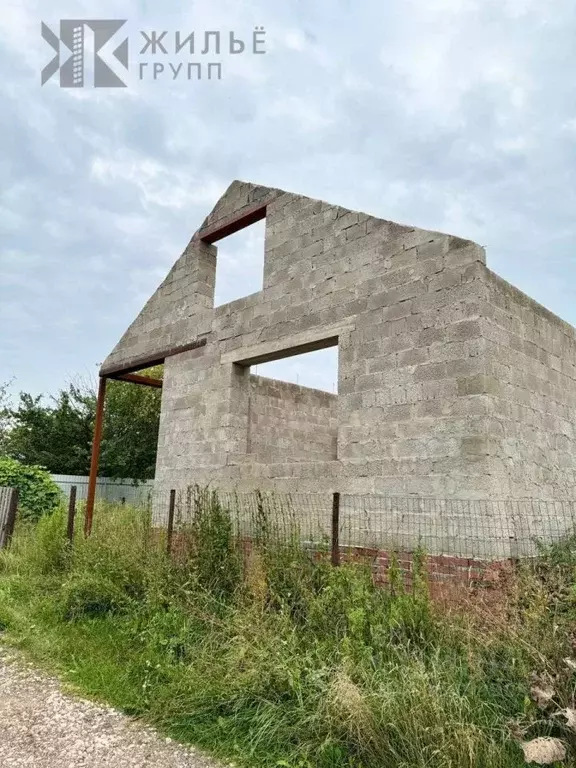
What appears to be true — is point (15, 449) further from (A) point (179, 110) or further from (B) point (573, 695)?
(B) point (573, 695)

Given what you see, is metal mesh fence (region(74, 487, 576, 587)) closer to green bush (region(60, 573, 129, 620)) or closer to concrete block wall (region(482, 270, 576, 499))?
concrete block wall (region(482, 270, 576, 499))

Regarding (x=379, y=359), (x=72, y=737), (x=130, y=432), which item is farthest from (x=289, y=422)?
(x=130, y=432)

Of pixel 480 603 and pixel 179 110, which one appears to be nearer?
pixel 480 603

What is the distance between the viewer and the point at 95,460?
9531mm

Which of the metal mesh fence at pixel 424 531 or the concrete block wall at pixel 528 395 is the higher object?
Result: the concrete block wall at pixel 528 395

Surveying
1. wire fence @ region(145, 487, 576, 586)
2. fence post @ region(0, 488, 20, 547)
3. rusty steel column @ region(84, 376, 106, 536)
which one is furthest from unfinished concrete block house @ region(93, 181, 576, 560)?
fence post @ region(0, 488, 20, 547)

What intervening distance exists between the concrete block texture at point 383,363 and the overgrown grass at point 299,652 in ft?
3.70

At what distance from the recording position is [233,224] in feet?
28.0

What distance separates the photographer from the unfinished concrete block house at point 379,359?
5219 millimetres

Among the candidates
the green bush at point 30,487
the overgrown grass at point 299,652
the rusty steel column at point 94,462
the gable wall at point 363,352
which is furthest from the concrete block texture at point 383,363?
the green bush at point 30,487

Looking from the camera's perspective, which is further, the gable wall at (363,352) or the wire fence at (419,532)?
the gable wall at (363,352)

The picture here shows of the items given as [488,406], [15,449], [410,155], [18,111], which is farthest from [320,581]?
[15,449]

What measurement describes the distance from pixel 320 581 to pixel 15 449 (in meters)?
18.9

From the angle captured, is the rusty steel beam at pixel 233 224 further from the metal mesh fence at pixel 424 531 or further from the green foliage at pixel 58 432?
the green foliage at pixel 58 432
